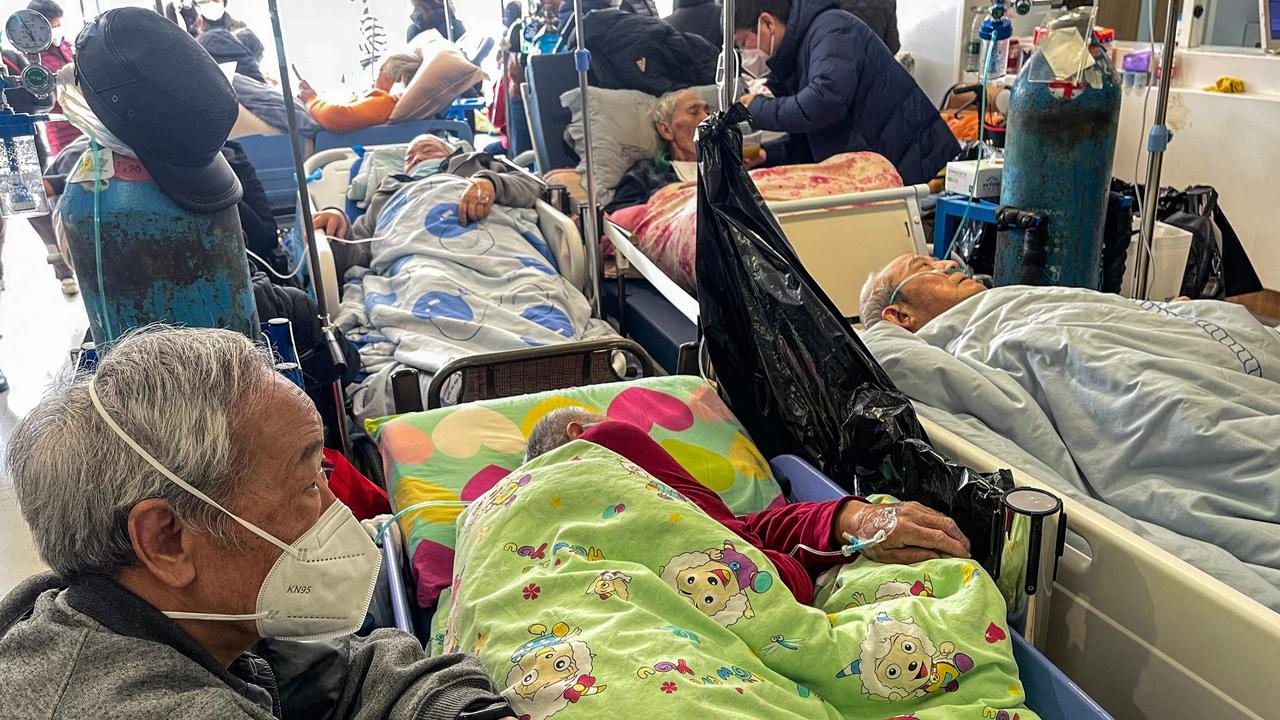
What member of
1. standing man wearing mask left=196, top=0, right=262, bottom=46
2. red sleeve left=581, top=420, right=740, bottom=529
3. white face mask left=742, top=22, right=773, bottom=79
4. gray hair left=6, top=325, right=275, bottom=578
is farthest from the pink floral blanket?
standing man wearing mask left=196, top=0, right=262, bottom=46

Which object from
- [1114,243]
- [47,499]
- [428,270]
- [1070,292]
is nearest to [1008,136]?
[1114,243]

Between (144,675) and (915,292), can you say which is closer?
(144,675)

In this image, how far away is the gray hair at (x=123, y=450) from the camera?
0.96m

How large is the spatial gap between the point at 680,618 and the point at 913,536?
444 millimetres

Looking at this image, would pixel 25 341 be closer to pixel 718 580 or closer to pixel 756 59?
pixel 756 59

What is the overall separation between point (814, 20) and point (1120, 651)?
3208mm

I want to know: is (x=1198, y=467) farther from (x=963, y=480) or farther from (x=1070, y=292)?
(x=1070, y=292)

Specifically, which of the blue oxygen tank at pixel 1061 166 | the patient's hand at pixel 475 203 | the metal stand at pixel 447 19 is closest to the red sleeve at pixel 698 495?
the blue oxygen tank at pixel 1061 166

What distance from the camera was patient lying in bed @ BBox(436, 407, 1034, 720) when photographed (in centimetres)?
117

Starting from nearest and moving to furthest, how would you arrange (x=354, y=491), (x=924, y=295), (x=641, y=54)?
(x=354, y=491)
(x=924, y=295)
(x=641, y=54)

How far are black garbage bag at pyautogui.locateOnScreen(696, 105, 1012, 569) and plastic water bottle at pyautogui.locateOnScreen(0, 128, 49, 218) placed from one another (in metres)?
1.79

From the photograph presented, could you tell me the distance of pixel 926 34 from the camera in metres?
6.37

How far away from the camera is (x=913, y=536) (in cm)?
153

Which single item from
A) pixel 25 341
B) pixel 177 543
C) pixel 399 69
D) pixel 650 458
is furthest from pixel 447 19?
pixel 177 543
